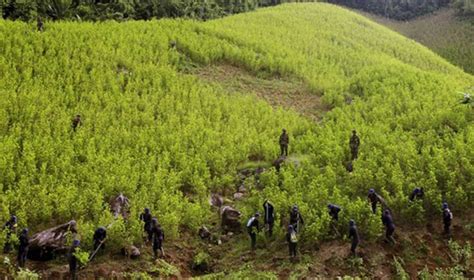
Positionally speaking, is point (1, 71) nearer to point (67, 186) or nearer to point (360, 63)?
point (67, 186)

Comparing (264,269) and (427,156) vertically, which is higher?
(427,156)

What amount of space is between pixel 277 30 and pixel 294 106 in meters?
16.4

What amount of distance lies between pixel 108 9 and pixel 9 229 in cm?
3066

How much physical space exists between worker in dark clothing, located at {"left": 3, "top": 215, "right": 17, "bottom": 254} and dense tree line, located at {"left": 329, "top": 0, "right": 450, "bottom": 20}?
293 feet

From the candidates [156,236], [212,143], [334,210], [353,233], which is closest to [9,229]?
[156,236]

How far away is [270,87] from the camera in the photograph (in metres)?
27.6

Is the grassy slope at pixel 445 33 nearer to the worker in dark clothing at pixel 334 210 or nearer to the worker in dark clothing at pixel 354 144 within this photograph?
the worker in dark clothing at pixel 354 144

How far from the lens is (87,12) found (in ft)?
121

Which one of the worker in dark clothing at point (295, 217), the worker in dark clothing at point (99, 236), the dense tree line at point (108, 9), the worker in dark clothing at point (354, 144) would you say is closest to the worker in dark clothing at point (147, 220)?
the worker in dark clothing at point (99, 236)

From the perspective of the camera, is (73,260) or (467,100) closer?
(73,260)

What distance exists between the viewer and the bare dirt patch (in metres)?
25.5

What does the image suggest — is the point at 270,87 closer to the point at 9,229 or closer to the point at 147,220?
the point at 147,220

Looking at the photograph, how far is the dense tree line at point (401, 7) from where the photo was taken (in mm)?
87938

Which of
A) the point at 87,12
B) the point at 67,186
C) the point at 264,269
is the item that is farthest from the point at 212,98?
the point at 87,12
